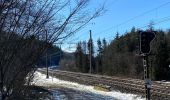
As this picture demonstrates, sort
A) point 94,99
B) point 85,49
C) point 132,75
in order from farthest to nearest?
1. point 85,49
2. point 132,75
3. point 94,99

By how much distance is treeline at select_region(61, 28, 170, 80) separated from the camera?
2601 inches

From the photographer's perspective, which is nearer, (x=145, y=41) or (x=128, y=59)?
(x=145, y=41)

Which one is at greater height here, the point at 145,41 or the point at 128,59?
the point at 128,59

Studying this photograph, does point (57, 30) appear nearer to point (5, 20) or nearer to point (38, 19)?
point (38, 19)

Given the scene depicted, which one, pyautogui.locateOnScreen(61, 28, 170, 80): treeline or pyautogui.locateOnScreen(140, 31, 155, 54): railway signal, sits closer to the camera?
pyautogui.locateOnScreen(140, 31, 155, 54): railway signal

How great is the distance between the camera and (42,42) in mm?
5273

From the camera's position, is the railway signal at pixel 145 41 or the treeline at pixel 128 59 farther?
the treeline at pixel 128 59

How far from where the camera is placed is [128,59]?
8319cm

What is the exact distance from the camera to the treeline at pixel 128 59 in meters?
66.1

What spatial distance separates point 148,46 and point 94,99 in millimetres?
17358

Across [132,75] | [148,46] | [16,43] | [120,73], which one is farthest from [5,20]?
[120,73]

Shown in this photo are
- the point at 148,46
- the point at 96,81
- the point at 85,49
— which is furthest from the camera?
the point at 85,49

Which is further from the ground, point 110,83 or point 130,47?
point 130,47

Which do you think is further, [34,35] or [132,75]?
[132,75]
